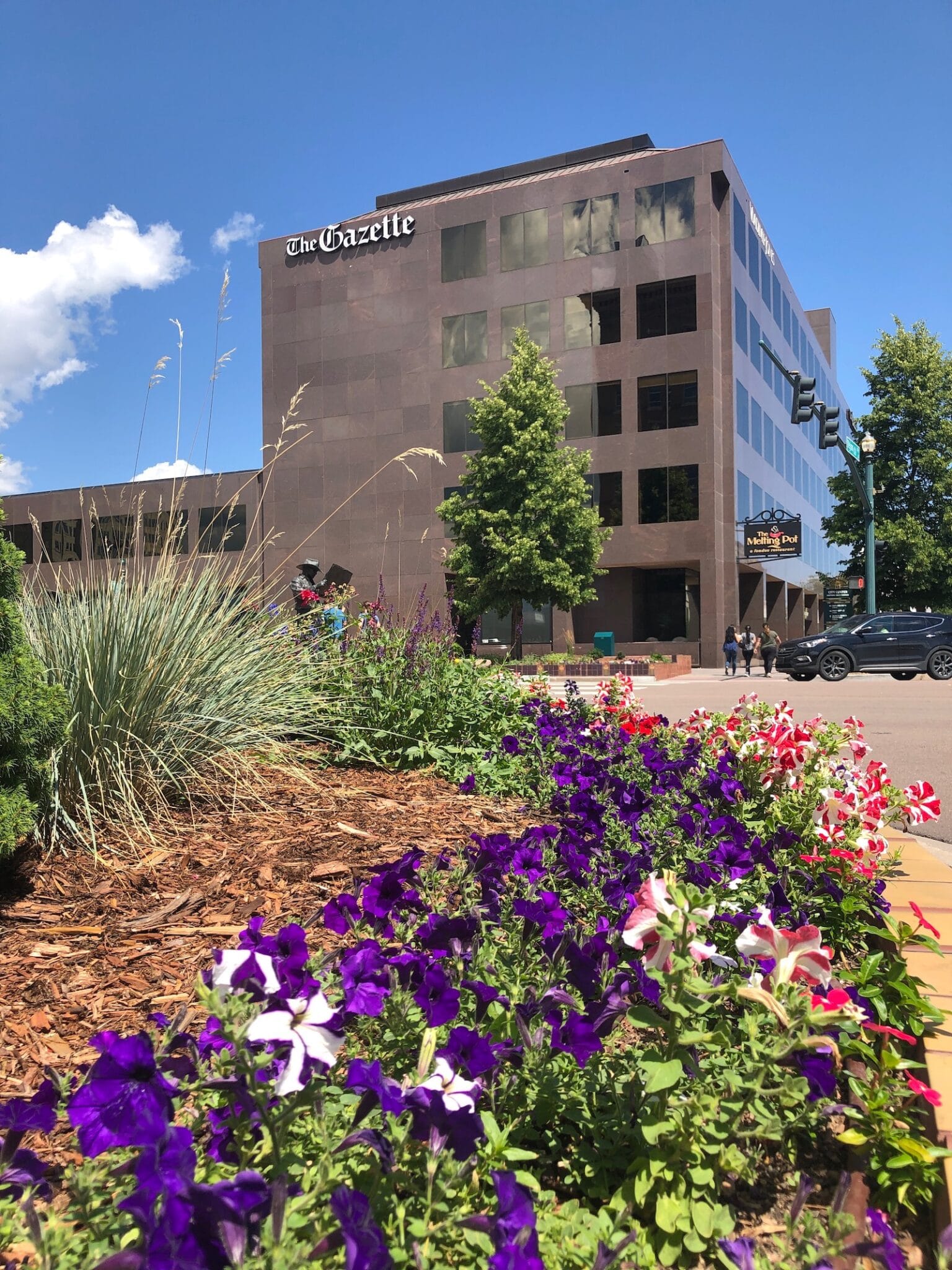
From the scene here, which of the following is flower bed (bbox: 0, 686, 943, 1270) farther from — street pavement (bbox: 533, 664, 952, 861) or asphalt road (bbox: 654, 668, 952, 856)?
asphalt road (bbox: 654, 668, 952, 856)

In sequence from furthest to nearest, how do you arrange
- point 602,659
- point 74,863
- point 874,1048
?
point 602,659, point 74,863, point 874,1048

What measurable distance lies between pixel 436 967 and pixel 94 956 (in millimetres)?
1336

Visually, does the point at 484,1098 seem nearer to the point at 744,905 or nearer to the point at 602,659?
the point at 744,905

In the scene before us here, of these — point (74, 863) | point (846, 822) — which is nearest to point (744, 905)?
point (846, 822)

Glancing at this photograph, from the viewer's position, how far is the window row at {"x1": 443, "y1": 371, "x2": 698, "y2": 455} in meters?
32.3

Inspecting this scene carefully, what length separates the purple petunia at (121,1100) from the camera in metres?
1.07

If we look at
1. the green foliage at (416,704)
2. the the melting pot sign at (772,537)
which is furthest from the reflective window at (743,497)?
the green foliage at (416,704)

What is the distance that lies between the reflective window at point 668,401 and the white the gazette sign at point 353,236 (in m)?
12.8

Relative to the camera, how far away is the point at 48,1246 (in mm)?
951

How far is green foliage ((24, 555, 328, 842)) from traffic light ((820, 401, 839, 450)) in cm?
1915

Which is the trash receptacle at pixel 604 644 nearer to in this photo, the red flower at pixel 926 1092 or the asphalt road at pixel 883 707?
the asphalt road at pixel 883 707

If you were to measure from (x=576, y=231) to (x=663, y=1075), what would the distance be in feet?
121

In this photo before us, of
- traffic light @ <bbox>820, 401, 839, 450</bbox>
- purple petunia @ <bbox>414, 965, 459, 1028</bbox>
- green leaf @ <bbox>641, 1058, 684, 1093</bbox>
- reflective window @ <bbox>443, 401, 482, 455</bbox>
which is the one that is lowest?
green leaf @ <bbox>641, 1058, 684, 1093</bbox>

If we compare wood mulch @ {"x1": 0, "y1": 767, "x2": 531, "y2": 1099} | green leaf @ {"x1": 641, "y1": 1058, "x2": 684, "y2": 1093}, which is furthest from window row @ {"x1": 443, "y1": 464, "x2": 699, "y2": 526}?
green leaf @ {"x1": 641, "y1": 1058, "x2": 684, "y2": 1093}
